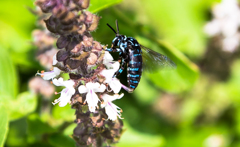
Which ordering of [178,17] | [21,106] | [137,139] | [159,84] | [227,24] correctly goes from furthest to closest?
[178,17] → [227,24] → [137,139] → [159,84] → [21,106]

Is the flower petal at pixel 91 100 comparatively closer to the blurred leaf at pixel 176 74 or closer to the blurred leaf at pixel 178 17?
the blurred leaf at pixel 176 74

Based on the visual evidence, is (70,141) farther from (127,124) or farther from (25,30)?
(25,30)

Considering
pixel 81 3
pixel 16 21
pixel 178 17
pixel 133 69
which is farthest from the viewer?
pixel 178 17

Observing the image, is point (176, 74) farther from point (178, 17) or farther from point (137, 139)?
point (178, 17)

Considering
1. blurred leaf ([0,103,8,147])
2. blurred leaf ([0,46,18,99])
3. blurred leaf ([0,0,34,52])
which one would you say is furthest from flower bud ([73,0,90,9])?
blurred leaf ([0,0,34,52])

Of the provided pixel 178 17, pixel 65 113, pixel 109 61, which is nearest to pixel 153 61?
pixel 109 61

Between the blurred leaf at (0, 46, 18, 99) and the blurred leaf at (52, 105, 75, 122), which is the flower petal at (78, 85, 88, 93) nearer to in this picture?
the blurred leaf at (52, 105, 75, 122)
